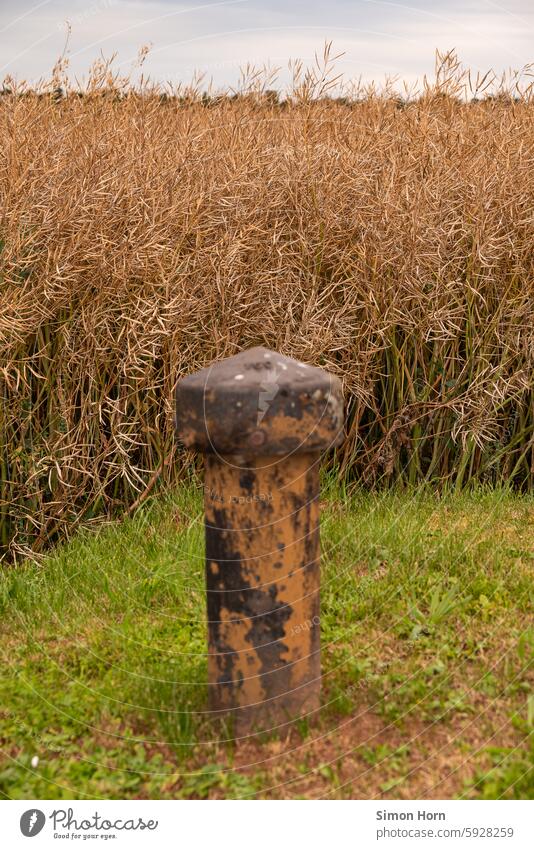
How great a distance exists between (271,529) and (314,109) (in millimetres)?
3764

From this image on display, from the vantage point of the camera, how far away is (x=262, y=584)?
91.7 inches

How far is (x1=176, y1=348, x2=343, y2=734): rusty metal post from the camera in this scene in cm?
223

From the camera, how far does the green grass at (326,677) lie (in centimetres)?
233
